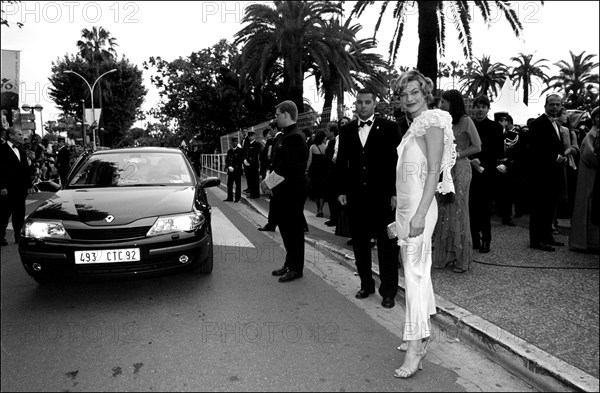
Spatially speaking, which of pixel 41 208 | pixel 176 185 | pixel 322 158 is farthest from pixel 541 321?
pixel 322 158

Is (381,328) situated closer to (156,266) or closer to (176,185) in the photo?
(156,266)

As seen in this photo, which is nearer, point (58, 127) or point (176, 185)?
point (176, 185)

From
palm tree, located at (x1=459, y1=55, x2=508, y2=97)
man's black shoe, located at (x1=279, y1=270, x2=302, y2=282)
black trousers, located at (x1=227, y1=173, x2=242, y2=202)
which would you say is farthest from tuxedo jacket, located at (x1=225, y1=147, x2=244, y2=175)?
palm tree, located at (x1=459, y1=55, x2=508, y2=97)

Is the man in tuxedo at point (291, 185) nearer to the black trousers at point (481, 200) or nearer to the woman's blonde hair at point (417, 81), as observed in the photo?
the woman's blonde hair at point (417, 81)

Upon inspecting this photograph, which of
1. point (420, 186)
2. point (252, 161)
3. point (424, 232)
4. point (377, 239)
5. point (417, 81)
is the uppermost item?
point (417, 81)

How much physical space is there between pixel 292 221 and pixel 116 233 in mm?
1817

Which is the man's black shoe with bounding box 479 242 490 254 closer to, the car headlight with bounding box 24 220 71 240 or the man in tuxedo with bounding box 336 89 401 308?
the man in tuxedo with bounding box 336 89 401 308

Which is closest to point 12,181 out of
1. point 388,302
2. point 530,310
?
point 388,302

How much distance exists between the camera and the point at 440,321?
12.3ft

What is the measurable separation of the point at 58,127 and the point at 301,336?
298 ft

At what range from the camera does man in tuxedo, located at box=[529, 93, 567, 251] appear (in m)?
5.80

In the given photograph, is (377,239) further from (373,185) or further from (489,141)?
(489,141)

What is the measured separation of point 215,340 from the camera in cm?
338

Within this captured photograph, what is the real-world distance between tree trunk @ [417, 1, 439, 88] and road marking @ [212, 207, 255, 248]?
311 inches
